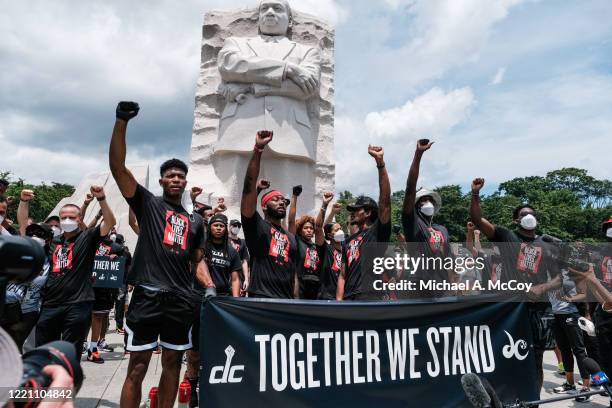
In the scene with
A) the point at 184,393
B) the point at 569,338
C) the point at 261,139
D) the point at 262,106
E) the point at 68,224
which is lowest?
the point at 184,393

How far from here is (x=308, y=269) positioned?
4.55m

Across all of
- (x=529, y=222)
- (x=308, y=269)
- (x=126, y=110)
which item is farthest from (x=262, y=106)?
(x=126, y=110)

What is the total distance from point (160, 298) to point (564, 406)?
379cm

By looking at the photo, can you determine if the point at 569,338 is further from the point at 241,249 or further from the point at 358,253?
A: the point at 241,249

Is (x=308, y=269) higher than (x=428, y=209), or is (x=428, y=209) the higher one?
(x=428, y=209)

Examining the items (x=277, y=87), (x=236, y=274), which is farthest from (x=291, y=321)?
(x=277, y=87)

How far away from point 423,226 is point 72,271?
10.0 ft

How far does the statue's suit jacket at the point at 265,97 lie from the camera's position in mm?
9516

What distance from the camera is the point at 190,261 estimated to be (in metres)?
3.31

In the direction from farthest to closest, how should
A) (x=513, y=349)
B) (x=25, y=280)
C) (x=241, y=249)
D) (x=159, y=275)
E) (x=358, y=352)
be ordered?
1. (x=241, y=249)
2. (x=513, y=349)
3. (x=358, y=352)
4. (x=159, y=275)
5. (x=25, y=280)

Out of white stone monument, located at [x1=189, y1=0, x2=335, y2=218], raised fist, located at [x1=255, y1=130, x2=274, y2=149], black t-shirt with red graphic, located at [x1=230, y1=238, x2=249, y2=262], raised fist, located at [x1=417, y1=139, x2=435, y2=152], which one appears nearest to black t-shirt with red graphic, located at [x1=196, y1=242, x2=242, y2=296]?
black t-shirt with red graphic, located at [x1=230, y1=238, x2=249, y2=262]

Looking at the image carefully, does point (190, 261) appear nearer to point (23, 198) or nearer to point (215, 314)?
point (215, 314)

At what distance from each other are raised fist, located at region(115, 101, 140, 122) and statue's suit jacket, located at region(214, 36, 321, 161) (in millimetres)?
6728

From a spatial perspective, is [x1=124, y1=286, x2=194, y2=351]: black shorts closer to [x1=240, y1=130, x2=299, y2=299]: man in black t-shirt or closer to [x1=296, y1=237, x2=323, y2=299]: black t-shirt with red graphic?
[x1=240, y1=130, x2=299, y2=299]: man in black t-shirt
